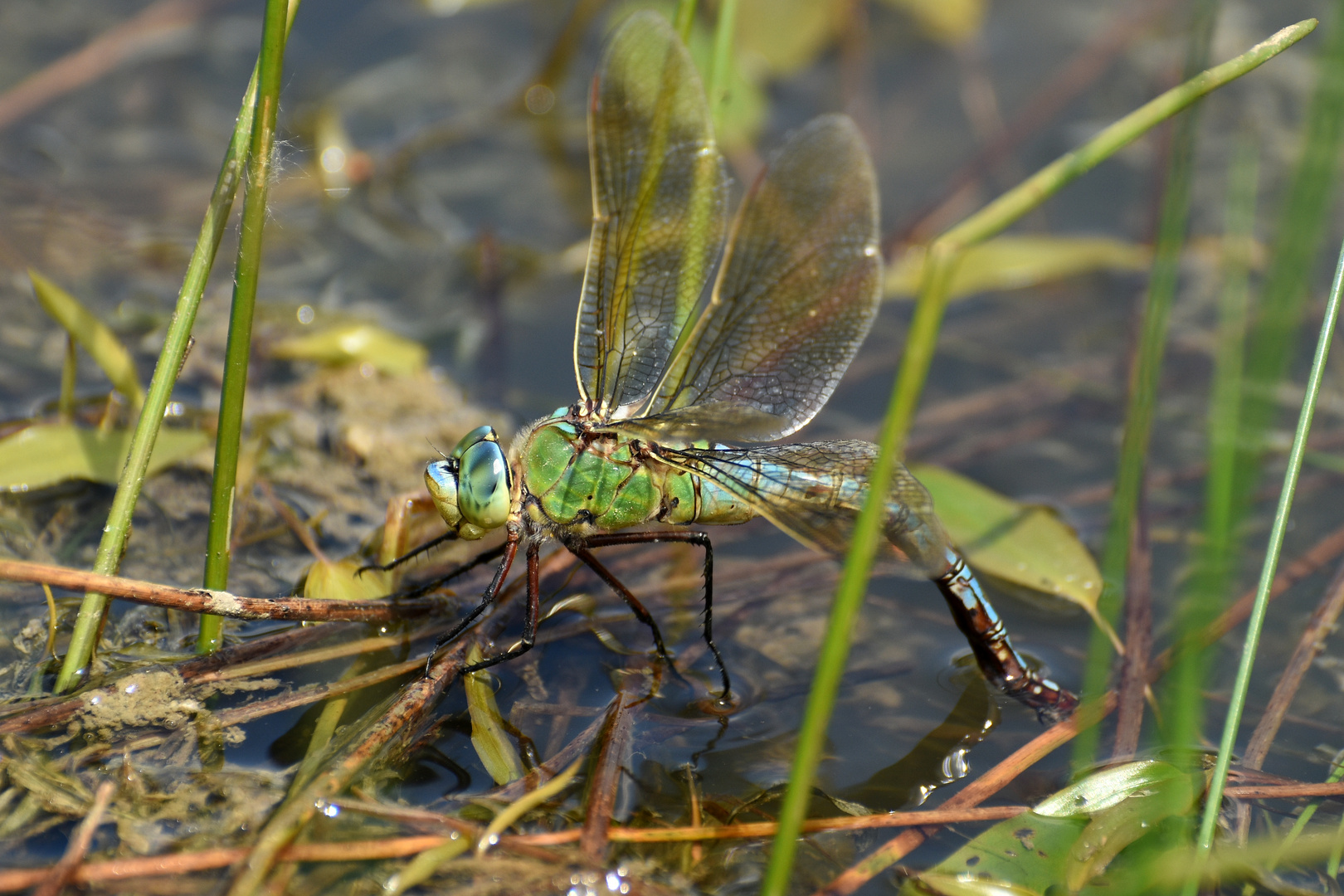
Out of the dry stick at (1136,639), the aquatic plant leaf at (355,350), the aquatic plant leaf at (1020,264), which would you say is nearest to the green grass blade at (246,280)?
the aquatic plant leaf at (355,350)

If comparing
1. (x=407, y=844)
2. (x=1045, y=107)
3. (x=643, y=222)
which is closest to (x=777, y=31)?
(x=1045, y=107)

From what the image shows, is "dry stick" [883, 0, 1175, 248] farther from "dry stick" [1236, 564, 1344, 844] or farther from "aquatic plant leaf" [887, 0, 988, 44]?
"dry stick" [1236, 564, 1344, 844]

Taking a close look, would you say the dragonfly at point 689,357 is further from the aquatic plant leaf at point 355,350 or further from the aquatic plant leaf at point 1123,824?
the aquatic plant leaf at point 355,350

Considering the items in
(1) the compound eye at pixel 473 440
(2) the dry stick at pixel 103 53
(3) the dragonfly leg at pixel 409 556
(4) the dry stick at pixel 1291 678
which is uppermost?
(2) the dry stick at pixel 103 53

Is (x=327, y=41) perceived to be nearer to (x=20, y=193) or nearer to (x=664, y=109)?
(x=20, y=193)

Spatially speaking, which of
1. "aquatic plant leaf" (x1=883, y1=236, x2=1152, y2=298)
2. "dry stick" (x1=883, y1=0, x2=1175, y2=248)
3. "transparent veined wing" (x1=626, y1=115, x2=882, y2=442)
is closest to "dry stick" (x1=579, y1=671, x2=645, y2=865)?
"transparent veined wing" (x1=626, y1=115, x2=882, y2=442)

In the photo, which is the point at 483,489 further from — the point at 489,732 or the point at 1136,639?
the point at 1136,639
